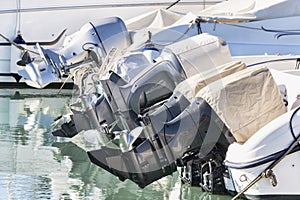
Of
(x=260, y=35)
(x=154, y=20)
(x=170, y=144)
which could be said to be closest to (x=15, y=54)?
(x=154, y=20)

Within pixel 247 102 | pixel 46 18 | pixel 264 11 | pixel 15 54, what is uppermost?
pixel 264 11

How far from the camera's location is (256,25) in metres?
9.20

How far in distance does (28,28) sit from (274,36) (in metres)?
5.89

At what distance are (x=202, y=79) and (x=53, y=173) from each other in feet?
5.60

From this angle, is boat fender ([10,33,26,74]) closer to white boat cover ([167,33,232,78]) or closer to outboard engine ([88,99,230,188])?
white boat cover ([167,33,232,78])

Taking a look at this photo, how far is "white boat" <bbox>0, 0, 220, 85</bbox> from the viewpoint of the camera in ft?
41.1

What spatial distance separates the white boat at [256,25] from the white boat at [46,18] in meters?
3.00

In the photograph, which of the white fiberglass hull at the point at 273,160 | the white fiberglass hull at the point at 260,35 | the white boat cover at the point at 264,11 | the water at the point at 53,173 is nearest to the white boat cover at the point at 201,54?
the water at the point at 53,173

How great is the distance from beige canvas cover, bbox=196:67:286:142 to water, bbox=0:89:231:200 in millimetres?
623

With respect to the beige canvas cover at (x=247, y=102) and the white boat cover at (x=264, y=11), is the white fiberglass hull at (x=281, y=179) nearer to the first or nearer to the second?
the beige canvas cover at (x=247, y=102)

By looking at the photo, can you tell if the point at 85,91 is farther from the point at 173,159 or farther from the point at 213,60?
the point at 173,159

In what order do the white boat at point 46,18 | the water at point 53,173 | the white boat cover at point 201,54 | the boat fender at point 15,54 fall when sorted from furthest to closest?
the boat fender at point 15,54, the white boat at point 46,18, the white boat cover at point 201,54, the water at point 53,173

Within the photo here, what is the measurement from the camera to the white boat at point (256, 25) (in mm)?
8648

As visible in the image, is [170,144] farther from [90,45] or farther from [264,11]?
[90,45]
